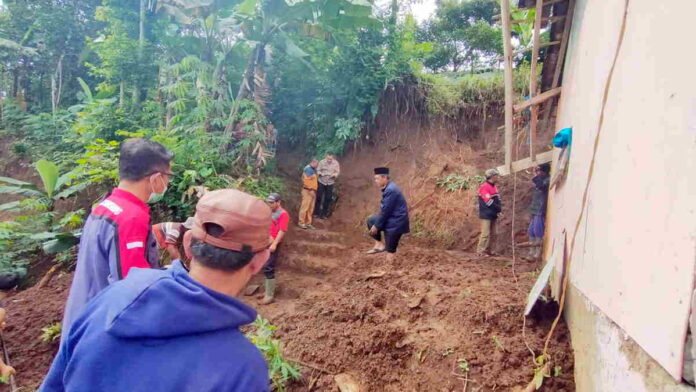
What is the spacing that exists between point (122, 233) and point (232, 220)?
3.86 ft

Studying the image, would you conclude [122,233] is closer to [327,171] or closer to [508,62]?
[508,62]

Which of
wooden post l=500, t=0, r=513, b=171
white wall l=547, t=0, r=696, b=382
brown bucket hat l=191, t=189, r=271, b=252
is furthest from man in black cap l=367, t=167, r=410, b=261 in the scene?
brown bucket hat l=191, t=189, r=271, b=252

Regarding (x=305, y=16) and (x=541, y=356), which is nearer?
(x=541, y=356)

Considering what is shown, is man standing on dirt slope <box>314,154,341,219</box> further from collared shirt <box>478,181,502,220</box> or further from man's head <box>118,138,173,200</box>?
man's head <box>118,138,173,200</box>

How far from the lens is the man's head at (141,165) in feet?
7.06

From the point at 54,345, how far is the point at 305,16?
7.51 meters

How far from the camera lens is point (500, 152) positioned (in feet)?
30.9

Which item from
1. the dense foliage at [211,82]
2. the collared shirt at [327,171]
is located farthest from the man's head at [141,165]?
the collared shirt at [327,171]

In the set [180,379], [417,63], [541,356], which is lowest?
[541,356]

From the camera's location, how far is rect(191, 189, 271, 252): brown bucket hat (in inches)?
46.4

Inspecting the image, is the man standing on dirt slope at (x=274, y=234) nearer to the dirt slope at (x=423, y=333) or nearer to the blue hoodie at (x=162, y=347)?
the dirt slope at (x=423, y=333)

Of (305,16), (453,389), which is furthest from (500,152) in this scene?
(453,389)

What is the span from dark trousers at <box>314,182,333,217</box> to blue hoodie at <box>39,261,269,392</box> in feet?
28.4

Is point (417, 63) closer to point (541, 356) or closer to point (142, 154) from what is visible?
point (541, 356)
